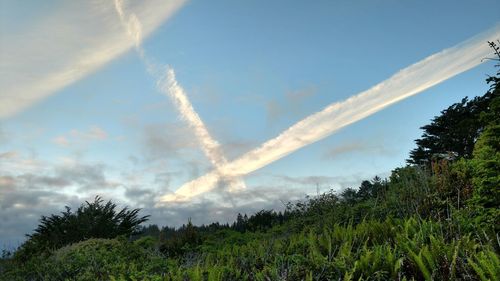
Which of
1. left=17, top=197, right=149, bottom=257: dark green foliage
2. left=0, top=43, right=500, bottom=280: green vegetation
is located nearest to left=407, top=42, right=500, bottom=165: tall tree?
left=0, top=43, right=500, bottom=280: green vegetation

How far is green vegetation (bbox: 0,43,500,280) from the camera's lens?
249 inches

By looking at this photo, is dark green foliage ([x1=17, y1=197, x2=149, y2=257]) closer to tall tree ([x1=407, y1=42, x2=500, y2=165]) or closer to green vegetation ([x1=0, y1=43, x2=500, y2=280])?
green vegetation ([x1=0, y1=43, x2=500, y2=280])

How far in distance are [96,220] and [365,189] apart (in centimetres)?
1263

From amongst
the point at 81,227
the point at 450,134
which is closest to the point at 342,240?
the point at 81,227

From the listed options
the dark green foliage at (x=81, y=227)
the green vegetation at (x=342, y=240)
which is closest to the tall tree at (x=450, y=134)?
the green vegetation at (x=342, y=240)

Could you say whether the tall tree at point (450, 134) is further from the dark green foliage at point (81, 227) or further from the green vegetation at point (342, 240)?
the dark green foliage at point (81, 227)

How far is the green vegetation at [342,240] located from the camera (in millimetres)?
6332

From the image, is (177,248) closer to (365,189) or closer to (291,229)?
(291,229)

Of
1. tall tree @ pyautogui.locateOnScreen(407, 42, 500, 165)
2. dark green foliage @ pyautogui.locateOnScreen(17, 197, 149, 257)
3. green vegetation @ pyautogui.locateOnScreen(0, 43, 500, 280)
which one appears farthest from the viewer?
tall tree @ pyautogui.locateOnScreen(407, 42, 500, 165)

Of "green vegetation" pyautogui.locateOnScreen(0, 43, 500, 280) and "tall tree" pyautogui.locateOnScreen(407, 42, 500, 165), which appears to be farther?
"tall tree" pyautogui.locateOnScreen(407, 42, 500, 165)

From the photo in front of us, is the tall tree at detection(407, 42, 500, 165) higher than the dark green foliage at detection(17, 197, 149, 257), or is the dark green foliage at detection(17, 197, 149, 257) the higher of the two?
the tall tree at detection(407, 42, 500, 165)

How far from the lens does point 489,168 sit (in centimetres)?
852

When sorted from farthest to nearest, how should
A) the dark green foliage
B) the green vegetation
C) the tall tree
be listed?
the tall tree < the dark green foliage < the green vegetation

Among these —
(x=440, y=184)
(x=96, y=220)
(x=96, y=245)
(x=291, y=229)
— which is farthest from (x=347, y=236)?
(x=96, y=220)
